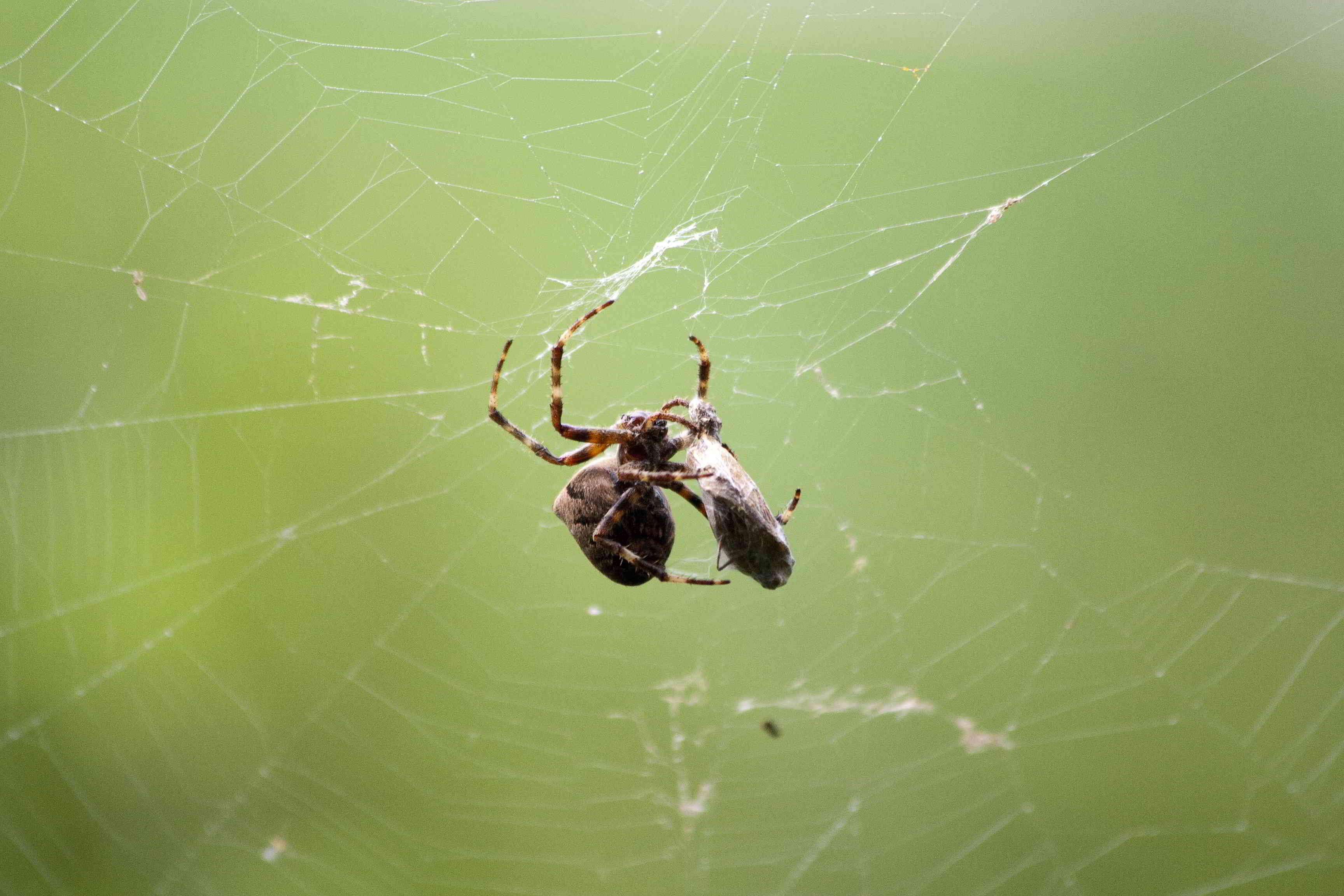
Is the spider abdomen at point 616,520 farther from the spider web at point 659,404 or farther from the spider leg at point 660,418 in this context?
the spider web at point 659,404

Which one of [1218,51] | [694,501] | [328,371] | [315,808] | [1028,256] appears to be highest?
[1218,51]

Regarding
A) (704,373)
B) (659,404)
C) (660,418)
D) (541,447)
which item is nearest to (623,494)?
(660,418)

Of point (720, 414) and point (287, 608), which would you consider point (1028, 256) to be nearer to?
point (720, 414)

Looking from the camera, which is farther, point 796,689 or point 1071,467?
point 796,689

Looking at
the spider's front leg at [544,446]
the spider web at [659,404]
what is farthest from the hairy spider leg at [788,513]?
the spider web at [659,404]

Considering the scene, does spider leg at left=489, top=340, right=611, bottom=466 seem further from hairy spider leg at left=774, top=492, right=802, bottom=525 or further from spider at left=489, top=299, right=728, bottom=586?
hairy spider leg at left=774, top=492, right=802, bottom=525

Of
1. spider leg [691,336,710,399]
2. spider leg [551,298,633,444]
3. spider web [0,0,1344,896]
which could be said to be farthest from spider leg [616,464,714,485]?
spider web [0,0,1344,896]

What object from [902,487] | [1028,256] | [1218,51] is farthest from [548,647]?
[1218,51]

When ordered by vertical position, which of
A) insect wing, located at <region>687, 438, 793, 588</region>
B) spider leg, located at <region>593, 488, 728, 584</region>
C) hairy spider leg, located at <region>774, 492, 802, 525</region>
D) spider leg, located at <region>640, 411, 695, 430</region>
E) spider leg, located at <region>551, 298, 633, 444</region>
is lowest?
insect wing, located at <region>687, 438, 793, 588</region>
